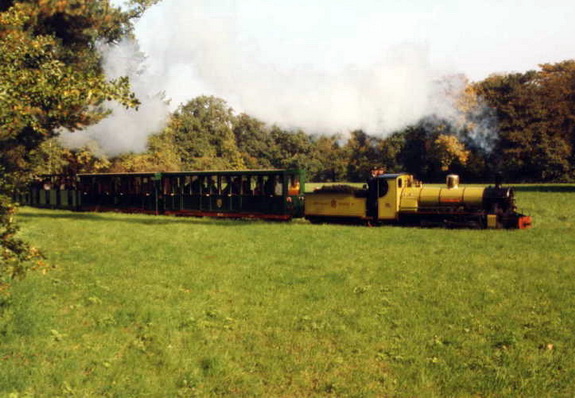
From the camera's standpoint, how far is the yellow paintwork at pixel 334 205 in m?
20.9

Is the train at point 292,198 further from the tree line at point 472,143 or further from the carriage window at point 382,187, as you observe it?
the tree line at point 472,143

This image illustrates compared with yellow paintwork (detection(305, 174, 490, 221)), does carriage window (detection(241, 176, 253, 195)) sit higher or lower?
higher

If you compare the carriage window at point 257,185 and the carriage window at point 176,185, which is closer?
the carriage window at point 257,185

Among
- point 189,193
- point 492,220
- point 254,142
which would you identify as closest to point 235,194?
point 189,193

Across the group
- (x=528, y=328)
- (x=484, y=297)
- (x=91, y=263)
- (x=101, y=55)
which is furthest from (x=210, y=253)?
(x=101, y=55)

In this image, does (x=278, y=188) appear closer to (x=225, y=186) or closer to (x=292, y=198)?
(x=292, y=198)

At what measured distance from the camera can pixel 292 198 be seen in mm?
23484

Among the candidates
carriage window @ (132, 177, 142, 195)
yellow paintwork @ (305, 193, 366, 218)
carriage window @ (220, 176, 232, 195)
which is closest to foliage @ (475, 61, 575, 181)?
yellow paintwork @ (305, 193, 366, 218)

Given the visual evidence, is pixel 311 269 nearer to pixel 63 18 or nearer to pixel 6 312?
pixel 6 312

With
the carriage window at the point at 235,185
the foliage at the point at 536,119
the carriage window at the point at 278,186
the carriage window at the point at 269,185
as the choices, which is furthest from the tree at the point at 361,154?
the carriage window at the point at 278,186

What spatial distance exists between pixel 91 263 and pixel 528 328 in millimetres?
9684

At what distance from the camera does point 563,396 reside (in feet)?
17.9

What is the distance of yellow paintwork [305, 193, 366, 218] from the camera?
68.4 ft

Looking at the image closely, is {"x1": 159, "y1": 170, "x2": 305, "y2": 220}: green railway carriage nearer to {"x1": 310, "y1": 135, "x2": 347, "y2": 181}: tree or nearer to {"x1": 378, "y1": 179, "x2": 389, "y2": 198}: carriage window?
{"x1": 378, "y1": 179, "x2": 389, "y2": 198}: carriage window
